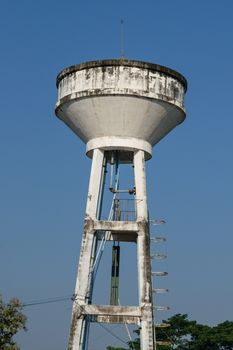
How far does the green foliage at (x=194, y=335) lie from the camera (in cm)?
6078

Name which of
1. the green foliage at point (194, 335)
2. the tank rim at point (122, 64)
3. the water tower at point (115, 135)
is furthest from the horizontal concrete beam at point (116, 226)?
the green foliage at point (194, 335)

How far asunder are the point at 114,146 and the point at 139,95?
105 inches

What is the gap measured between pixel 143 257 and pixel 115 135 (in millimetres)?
5771

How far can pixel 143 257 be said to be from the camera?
35281mm

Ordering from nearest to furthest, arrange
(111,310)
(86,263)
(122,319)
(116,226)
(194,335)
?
1. (111,310)
2. (122,319)
3. (86,263)
4. (116,226)
5. (194,335)

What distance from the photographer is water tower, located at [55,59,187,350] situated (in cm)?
3466

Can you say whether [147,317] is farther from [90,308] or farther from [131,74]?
[131,74]

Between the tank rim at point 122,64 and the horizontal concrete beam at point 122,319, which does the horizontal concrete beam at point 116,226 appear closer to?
the horizontal concrete beam at point 122,319

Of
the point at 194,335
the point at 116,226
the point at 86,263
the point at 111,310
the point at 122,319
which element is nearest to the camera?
the point at 111,310

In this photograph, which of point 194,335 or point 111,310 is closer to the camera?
point 111,310

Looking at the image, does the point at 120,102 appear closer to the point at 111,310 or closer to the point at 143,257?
the point at 143,257

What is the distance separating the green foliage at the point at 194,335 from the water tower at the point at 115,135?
2606 centimetres

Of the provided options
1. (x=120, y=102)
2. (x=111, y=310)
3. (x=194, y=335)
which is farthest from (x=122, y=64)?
(x=194, y=335)

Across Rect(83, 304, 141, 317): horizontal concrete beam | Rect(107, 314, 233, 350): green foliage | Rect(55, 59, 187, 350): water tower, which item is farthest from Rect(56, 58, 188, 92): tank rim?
Rect(107, 314, 233, 350): green foliage
